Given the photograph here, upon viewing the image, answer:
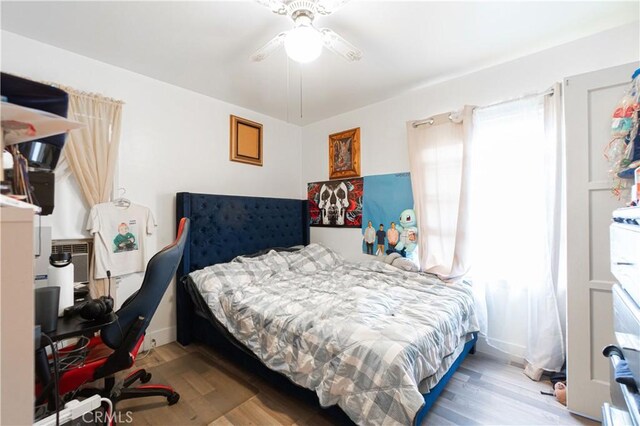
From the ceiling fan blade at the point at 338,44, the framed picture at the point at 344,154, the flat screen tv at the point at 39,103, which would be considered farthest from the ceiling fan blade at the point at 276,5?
the framed picture at the point at 344,154

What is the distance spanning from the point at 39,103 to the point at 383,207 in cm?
274

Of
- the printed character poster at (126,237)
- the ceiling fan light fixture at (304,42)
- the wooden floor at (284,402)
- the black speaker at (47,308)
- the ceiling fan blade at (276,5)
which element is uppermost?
the ceiling fan blade at (276,5)

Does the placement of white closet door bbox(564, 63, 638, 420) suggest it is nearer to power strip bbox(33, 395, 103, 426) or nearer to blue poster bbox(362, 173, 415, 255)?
blue poster bbox(362, 173, 415, 255)

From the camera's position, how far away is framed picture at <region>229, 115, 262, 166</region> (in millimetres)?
3100

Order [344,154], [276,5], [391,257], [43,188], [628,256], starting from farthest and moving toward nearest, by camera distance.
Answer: [344,154], [391,257], [276,5], [43,188], [628,256]

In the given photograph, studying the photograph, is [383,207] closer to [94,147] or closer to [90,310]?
[90,310]

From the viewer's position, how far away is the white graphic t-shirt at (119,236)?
212 centimetres

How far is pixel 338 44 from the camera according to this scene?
168 cm

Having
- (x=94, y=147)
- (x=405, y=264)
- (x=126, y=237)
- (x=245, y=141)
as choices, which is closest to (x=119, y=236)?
(x=126, y=237)

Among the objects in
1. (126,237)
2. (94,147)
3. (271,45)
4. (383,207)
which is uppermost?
(271,45)

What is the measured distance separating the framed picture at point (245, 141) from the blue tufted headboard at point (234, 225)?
0.52 meters

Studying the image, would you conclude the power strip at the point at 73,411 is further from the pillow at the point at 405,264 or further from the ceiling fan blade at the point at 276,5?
the pillow at the point at 405,264

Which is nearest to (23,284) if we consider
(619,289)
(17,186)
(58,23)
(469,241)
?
(17,186)

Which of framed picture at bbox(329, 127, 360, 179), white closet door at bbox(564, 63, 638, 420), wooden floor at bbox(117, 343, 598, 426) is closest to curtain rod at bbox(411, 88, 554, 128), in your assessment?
white closet door at bbox(564, 63, 638, 420)
